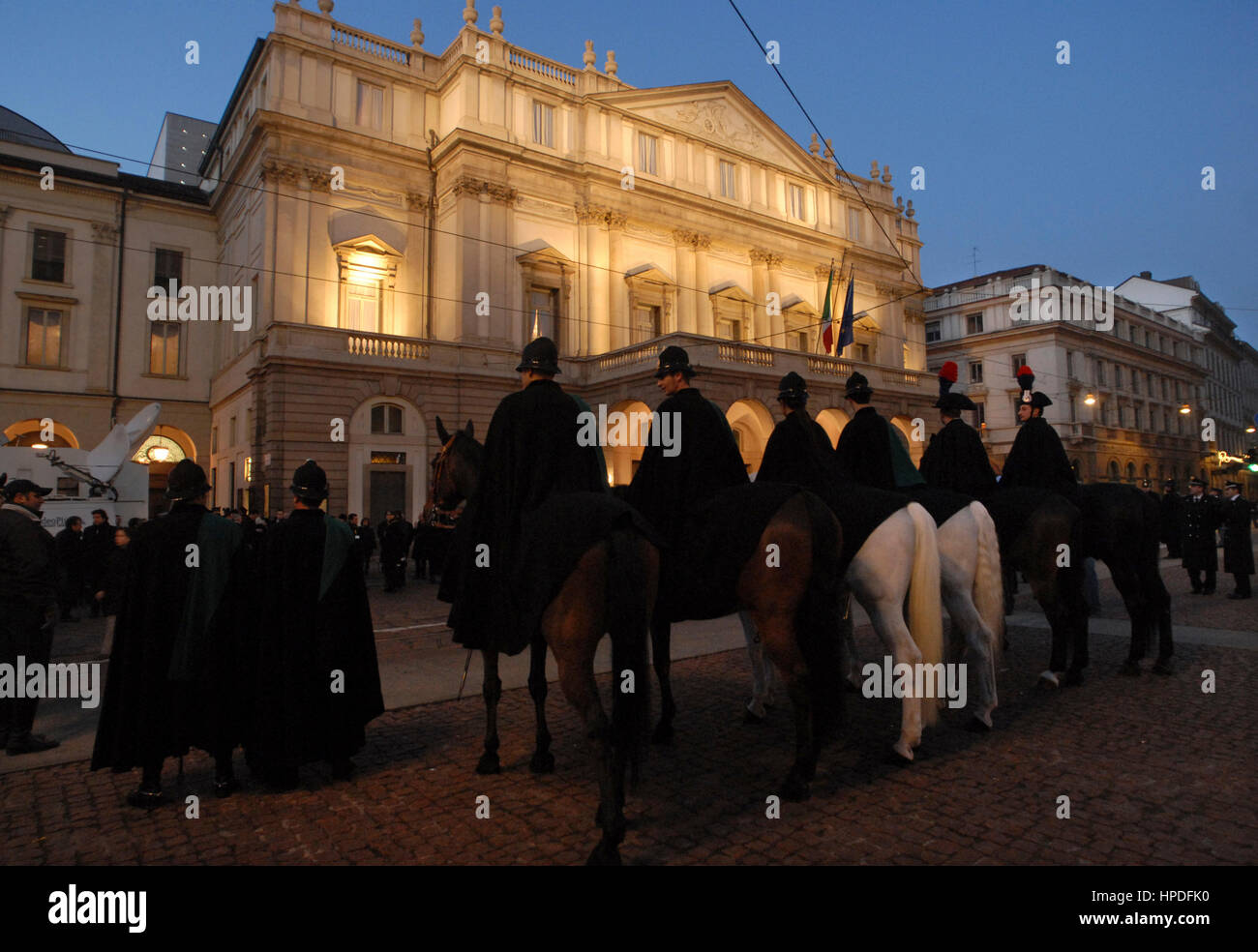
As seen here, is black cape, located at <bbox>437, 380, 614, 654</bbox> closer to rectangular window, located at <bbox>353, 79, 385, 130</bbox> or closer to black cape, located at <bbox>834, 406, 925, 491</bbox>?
black cape, located at <bbox>834, 406, 925, 491</bbox>

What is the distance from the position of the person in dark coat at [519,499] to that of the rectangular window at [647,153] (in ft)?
94.2

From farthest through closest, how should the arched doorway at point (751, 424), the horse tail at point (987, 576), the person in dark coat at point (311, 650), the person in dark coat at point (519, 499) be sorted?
the arched doorway at point (751, 424), the horse tail at point (987, 576), the person in dark coat at point (311, 650), the person in dark coat at point (519, 499)

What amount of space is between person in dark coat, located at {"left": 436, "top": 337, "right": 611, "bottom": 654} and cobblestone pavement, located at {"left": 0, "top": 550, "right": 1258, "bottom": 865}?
3.31ft

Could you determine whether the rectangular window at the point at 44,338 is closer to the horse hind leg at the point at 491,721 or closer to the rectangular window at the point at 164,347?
the rectangular window at the point at 164,347

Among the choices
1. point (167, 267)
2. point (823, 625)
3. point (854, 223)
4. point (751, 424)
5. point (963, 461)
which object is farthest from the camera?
point (854, 223)

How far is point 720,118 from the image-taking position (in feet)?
109

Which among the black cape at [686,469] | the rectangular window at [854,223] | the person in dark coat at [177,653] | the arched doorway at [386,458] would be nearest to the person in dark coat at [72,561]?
the arched doorway at [386,458]

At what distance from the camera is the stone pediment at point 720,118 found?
101 feet

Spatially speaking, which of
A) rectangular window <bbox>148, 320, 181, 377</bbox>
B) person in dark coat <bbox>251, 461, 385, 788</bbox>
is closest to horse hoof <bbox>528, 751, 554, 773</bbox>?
person in dark coat <bbox>251, 461, 385, 788</bbox>

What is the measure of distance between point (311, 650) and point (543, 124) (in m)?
27.9

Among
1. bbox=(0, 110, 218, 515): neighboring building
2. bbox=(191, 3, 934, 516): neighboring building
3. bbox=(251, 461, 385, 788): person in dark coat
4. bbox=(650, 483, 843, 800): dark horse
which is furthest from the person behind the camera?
bbox=(0, 110, 218, 515): neighboring building

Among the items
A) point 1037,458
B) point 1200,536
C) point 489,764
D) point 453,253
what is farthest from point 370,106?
point 1200,536

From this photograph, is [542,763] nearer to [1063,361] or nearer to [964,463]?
[964,463]

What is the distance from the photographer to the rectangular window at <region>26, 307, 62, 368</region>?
2819cm
